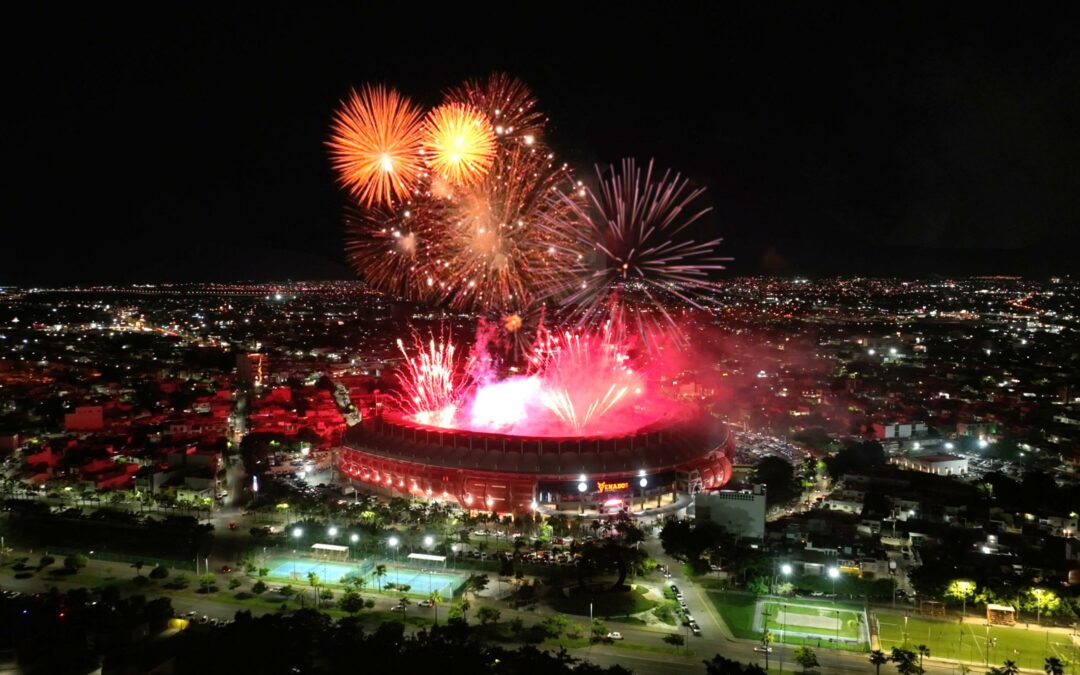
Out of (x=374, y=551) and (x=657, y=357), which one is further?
(x=657, y=357)

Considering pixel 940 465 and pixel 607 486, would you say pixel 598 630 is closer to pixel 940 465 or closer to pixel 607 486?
pixel 607 486

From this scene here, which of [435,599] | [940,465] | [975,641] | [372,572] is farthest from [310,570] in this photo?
[940,465]

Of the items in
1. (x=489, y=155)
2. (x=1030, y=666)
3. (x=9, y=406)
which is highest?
(x=489, y=155)

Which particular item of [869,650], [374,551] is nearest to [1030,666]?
[869,650]

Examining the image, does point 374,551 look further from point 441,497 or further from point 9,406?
point 9,406

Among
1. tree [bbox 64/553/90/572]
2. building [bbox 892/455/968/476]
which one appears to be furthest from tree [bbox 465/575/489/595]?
building [bbox 892/455/968/476]

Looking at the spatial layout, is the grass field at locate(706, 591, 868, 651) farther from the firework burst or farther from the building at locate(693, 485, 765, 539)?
the firework burst

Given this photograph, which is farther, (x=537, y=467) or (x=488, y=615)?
(x=537, y=467)

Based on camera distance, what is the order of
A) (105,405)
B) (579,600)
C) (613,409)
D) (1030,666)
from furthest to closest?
(105,405)
(613,409)
(579,600)
(1030,666)
